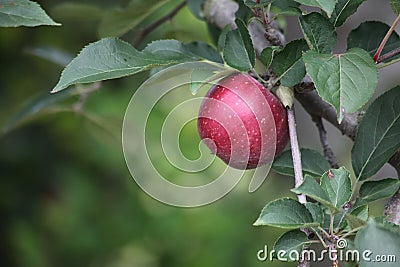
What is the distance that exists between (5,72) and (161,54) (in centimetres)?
126

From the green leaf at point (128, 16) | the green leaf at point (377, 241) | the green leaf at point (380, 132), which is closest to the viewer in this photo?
the green leaf at point (377, 241)

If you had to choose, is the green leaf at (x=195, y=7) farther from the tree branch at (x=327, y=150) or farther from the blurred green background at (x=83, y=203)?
the blurred green background at (x=83, y=203)

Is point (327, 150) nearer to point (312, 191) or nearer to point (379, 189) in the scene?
point (379, 189)

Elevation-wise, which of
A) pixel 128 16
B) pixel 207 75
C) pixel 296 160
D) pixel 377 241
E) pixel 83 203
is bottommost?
pixel 377 241

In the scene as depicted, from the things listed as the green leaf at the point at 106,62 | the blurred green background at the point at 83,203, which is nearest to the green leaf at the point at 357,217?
the green leaf at the point at 106,62

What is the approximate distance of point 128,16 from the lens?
Answer: 99 cm

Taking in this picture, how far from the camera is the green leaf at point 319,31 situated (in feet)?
2.12

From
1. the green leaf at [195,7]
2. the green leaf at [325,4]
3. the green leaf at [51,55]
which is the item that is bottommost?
the green leaf at [325,4]

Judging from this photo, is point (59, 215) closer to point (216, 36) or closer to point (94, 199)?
point (94, 199)

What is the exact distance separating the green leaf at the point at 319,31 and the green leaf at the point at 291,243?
0.59ft

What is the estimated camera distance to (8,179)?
180 cm

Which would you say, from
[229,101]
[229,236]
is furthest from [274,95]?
[229,236]

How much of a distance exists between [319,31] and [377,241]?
228mm

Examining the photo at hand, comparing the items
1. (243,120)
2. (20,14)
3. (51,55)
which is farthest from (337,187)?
(51,55)
